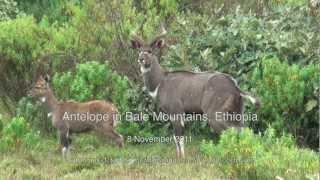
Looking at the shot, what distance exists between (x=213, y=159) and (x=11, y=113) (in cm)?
585

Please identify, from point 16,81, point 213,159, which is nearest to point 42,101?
point 16,81

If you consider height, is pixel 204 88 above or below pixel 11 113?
above

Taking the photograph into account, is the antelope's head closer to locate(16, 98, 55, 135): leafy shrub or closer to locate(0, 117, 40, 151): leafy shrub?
locate(0, 117, 40, 151): leafy shrub

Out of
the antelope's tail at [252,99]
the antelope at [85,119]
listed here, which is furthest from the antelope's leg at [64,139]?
the antelope's tail at [252,99]

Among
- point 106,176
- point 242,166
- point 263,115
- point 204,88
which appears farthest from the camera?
point 263,115

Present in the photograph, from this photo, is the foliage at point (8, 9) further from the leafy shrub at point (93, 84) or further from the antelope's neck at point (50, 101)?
the antelope's neck at point (50, 101)

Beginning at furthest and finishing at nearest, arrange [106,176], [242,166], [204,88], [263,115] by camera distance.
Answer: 1. [263,115]
2. [204,88]
3. [106,176]
4. [242,166]

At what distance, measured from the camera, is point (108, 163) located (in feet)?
37.5

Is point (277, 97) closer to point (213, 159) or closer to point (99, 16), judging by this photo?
point (213, 159)

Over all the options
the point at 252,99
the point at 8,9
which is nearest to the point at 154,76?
the point at 252,99

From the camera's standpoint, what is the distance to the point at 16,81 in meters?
15.0

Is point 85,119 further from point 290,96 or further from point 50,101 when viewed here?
point 290,96

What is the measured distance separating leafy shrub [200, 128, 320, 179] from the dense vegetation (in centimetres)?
1

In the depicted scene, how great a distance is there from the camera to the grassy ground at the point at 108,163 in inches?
416
